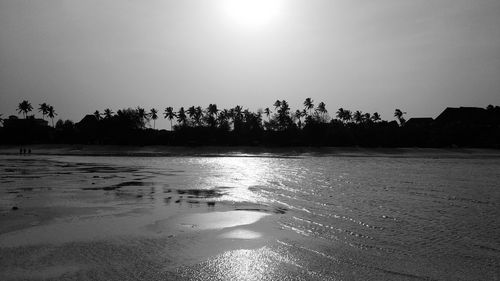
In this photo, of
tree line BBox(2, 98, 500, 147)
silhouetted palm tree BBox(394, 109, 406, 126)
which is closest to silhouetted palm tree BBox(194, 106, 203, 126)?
tree line BBox(2, 98, 500, 147)

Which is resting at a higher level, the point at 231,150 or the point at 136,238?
the point at 231,150

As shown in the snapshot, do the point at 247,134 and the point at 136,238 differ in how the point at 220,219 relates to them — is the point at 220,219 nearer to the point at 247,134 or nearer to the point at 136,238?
the point at 136,238

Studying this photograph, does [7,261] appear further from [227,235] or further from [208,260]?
[227,235]

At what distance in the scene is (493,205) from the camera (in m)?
15.0

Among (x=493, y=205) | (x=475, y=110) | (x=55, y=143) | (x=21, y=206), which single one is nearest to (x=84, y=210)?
(x=21, y=206)

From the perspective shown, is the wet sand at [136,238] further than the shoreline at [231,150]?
No

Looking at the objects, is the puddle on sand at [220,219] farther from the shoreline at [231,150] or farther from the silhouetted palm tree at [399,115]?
the silhouetted palm tree at [399,115]

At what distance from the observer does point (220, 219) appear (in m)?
11.8

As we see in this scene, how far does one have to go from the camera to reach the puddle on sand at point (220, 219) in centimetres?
1083

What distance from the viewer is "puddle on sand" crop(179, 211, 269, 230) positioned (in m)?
10.8

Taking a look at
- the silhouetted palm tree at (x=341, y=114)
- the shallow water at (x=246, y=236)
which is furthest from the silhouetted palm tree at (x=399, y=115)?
the shallow water at (x=246, y=236)

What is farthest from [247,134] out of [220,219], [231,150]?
[220,219]

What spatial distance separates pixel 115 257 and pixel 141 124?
351 ft

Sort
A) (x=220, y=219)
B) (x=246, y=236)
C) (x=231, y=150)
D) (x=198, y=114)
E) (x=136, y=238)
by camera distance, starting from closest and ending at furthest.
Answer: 1. (x=136, y=238)
2. (x=246, y=236)
3. (x=220, y=219)
4. (x=231, y=150)
5. (x=198, y=114)
